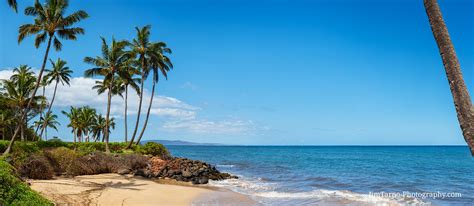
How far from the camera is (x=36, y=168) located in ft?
63.3

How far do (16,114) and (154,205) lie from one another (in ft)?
146

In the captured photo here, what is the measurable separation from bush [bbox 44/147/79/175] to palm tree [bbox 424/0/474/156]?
22.8 m

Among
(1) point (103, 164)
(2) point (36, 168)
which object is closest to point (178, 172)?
(1) point (103, 164)

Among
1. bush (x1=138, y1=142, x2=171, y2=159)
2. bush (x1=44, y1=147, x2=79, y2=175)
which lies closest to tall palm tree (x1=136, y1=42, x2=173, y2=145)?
bush (x1=138, y1=142, x2=171, y2=159)

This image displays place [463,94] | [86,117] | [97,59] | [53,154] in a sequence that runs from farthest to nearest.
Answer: [86,117]
[97,59]
[53,154]
[463,94]

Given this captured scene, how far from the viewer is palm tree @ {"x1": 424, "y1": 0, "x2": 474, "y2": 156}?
4.38 meters

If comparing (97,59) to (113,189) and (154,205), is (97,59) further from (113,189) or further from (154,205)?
(154,205)

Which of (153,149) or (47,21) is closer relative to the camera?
(47,21)

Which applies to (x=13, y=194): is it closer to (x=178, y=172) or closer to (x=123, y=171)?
(x=123, y=171)

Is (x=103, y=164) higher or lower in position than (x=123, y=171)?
higher

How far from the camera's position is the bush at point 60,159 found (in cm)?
2197

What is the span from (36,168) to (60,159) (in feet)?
10.3

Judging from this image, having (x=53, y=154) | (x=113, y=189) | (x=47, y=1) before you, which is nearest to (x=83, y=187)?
(x=113, y=189)

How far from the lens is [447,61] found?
15.4ft
